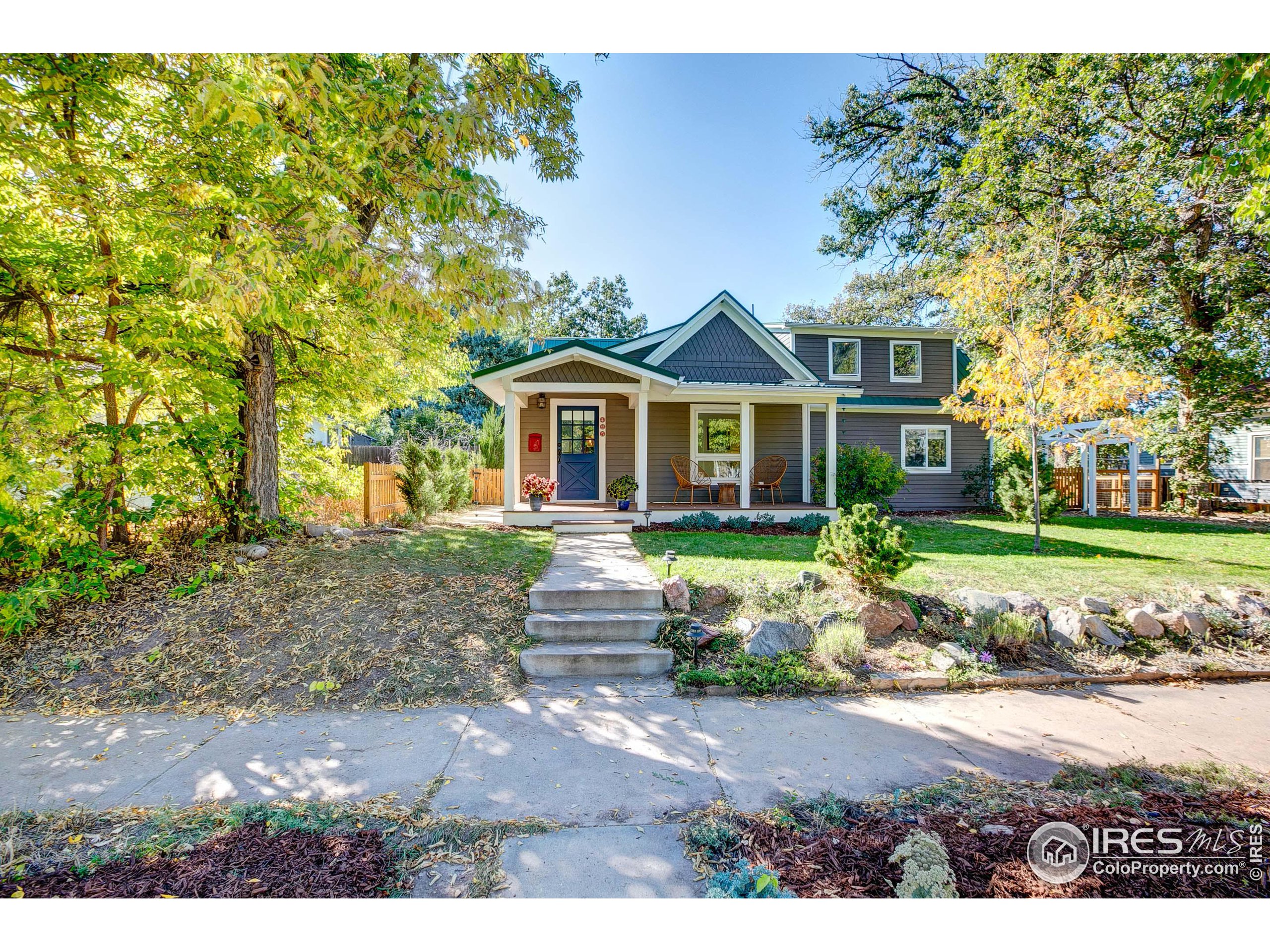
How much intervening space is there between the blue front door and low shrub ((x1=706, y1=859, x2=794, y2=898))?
33.6 ft

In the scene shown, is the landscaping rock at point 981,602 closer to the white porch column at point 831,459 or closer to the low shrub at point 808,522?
the low shrub at point 808,522

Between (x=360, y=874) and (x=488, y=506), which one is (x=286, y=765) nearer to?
(x=360, y=874)

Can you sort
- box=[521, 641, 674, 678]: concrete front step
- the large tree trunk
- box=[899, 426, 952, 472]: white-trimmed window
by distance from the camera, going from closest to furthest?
box=[521, 641, 674, 678]: concrete front step < the large tree trunk < box=[899, 426, 952, 472]: white-trimmed window

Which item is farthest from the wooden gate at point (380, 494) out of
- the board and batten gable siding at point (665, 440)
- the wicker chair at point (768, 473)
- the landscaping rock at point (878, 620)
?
the landscaping rock at point (878, 620)

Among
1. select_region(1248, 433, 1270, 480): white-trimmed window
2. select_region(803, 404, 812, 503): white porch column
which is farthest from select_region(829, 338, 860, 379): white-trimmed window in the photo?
select_region(1248, 433, 1270, 480): white-trimmed window

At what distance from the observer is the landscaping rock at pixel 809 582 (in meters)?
5.22

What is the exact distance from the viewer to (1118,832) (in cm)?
214

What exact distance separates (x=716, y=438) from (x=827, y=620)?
8313 mm

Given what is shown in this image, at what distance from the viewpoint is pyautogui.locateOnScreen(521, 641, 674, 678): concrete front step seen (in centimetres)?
408

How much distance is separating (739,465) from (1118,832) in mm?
10401

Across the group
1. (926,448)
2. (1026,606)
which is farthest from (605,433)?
(926,448)

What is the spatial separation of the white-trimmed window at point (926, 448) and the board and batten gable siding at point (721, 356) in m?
4.35

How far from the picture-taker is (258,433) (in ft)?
19.8

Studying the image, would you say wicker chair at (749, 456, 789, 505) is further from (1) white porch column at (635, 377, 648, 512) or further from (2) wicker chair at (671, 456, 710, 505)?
(1) white porch column at (635, 377, 648, 512)
